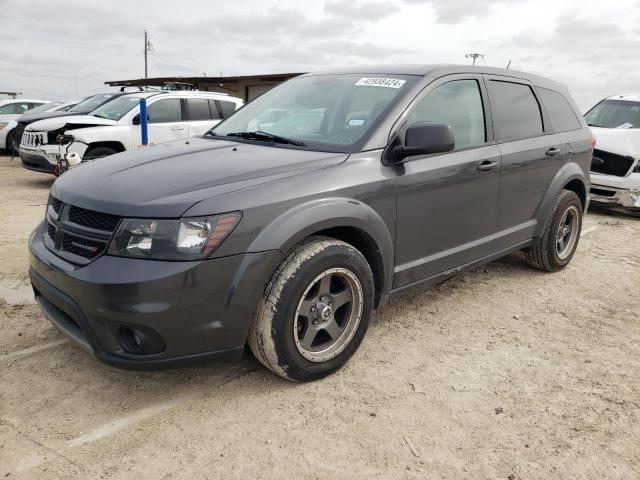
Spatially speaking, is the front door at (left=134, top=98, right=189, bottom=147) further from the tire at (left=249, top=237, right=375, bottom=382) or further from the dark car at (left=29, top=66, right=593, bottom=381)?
the tire at (left=249, top=237, right=375, bottom=382)

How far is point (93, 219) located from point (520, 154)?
3.03 m

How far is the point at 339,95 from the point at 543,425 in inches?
89.7

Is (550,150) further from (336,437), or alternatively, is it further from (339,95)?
(336,437)

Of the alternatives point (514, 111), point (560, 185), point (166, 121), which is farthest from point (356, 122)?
point (166, 121)

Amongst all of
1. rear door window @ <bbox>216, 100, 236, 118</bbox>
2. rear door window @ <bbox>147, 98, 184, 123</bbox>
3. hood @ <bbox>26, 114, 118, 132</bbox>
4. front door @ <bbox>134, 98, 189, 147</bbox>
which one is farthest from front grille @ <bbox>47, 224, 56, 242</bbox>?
rear door window @ <bbox>216, 100, 236, 118</bbox>

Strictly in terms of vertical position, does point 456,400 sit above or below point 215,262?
below

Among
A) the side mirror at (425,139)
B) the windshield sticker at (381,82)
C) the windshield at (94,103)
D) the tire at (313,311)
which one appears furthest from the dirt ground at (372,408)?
the windshield at (94,103)

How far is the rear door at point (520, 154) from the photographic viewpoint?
12.7 feet

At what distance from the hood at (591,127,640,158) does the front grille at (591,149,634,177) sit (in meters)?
0.06

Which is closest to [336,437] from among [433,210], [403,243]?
[403,243]

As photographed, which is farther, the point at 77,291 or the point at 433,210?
the point at 433,210

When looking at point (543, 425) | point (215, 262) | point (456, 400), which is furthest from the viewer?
point (456, 400)

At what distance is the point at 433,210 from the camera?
10.8ft

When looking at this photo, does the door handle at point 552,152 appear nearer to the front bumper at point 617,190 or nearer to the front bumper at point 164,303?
the front bumper at point 164,303
